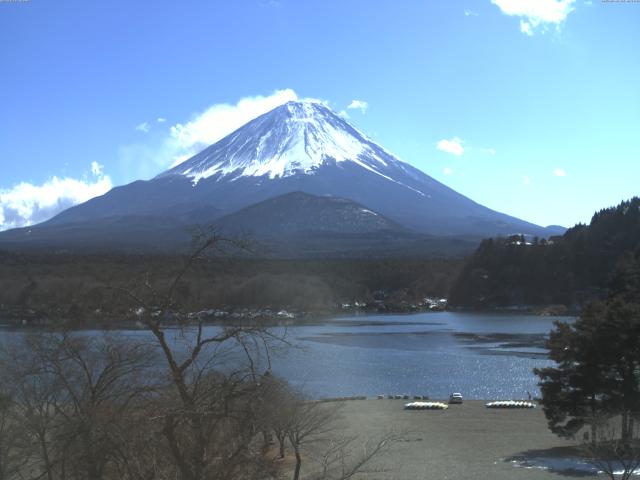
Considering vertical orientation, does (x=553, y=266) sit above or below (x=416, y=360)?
above

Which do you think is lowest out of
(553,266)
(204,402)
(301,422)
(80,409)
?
(301,422)

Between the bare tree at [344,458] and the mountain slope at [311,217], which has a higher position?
the mountain slope at [311,217]

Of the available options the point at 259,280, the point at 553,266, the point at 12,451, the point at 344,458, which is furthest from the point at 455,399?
the point at 553,266

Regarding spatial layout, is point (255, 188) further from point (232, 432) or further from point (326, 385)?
point (232, 432)

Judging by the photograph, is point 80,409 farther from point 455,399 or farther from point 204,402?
point 455,399

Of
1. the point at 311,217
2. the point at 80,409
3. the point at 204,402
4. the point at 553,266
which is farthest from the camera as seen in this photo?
the point at 311,217

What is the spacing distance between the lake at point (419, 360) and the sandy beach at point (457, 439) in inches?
101

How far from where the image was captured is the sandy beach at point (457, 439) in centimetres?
1230

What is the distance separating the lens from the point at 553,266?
70438 mm

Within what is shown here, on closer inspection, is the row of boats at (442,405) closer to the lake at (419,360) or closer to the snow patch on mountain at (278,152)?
the lake at (419,360)

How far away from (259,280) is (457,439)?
3707cm

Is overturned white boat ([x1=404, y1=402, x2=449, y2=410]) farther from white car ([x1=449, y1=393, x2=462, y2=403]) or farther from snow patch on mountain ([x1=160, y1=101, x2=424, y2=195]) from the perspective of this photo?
Answer: snow patch on mountain ([x1=160, y1=101, x2=424, y2=195])

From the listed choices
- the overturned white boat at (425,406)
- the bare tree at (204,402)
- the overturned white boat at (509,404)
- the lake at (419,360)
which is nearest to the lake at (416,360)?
the lake at (419,360)

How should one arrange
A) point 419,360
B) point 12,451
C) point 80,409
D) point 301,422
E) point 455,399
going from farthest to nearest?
point 419,360, point 455,399, point 301,422, point 12,451, point 80,409
